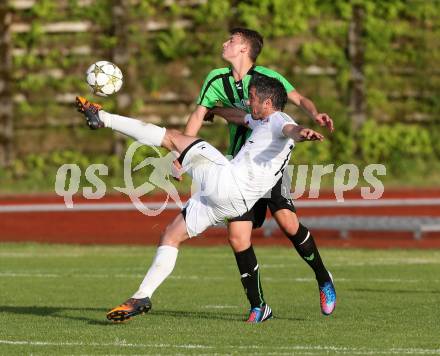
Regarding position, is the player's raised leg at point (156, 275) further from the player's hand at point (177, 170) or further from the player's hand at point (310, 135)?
the player's hand at point (310, 135)

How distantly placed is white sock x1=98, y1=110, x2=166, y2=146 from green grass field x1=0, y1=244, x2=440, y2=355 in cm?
142

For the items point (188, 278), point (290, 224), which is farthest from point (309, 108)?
point (188, 278)

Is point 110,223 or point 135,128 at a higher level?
point 135,128

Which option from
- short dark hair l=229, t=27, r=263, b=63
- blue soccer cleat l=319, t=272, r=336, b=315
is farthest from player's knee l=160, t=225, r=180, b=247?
short dark hair l=229, t=27, r=263, b=63

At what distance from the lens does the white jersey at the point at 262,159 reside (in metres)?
9.56

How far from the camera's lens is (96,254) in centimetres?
1864

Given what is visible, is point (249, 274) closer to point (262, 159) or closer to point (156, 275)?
point (156, 275)

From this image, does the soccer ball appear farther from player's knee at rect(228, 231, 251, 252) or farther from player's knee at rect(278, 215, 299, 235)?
player's knee at rect(278, 215, 299, 235)

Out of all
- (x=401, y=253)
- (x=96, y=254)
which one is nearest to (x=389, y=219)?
(x=401, y=253)

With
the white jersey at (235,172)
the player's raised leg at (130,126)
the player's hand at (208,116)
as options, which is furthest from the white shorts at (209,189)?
the player's hand at (208,116)

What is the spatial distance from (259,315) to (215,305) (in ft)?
5.38

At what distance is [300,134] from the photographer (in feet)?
29.6

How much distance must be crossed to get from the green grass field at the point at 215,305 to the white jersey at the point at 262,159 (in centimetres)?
106

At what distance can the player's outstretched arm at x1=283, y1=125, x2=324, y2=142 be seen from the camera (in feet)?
28.9
